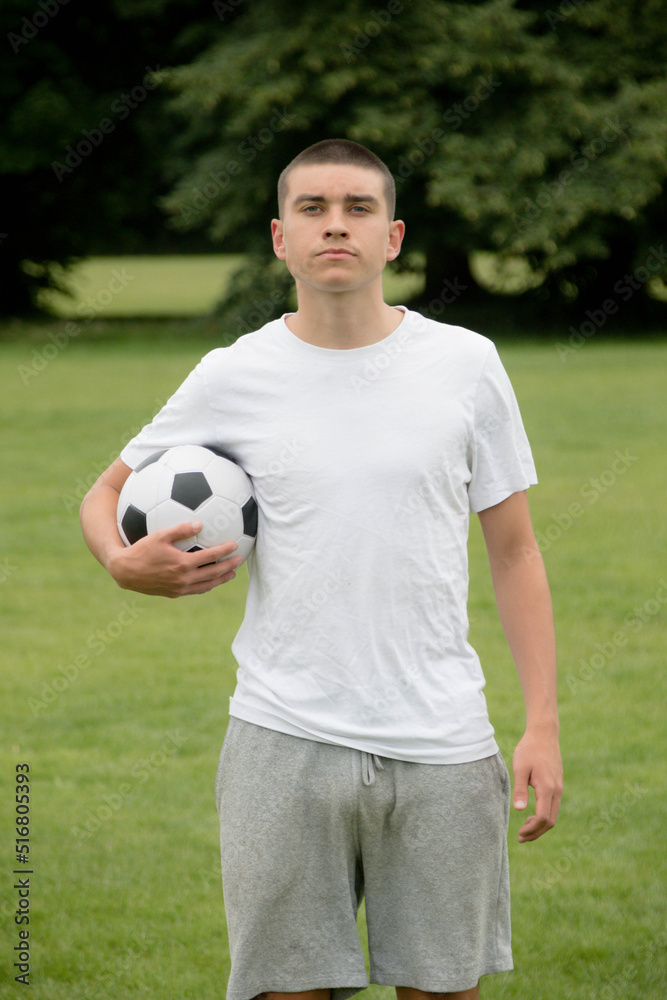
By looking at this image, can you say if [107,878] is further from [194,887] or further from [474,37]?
[474,37]

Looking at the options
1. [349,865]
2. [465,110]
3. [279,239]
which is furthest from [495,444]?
[465,110]

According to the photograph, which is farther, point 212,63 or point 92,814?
point 212,63

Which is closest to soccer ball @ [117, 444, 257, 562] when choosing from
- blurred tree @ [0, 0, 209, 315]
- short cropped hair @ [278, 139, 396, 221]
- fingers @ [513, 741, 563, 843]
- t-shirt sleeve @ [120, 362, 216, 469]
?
t-shirt sleeve @ [120, 362, 216, 469]

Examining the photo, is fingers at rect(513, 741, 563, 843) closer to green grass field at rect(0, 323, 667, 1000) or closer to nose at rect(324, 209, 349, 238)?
nose at rect(324, 209, 349, 238)

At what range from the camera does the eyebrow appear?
90.4 inches

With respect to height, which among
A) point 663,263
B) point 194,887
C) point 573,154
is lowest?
point 194,887

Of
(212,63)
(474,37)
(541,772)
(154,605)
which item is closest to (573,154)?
(474,37)

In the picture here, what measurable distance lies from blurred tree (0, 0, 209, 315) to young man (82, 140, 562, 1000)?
2319 centimetres

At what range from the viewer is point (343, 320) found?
2303 mm

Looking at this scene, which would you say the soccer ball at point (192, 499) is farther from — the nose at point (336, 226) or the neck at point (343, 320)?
the nose at point (336, 226)

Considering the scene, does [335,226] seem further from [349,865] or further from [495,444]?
[349,865]

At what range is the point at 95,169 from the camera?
27203mm

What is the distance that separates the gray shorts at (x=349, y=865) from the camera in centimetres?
220

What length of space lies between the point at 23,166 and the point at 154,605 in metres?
18.1
